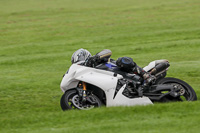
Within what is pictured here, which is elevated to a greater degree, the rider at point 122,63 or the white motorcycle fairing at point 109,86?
the rider at point 122,63

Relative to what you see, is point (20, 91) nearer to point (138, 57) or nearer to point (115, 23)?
point (138, 57)

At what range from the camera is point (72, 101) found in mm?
6941

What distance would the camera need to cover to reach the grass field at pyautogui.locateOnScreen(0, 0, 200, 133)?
6.13 metres

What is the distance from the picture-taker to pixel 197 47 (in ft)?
57.4

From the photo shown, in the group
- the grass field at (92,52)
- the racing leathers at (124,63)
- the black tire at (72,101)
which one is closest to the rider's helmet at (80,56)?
the racing leathers at (124,63)

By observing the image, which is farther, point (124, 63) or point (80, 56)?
point (80, 56)

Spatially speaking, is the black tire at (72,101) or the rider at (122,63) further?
the rider at (122,63)

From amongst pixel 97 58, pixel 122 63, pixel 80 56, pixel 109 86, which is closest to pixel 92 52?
pixel 80 56

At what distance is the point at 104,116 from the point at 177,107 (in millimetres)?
1312

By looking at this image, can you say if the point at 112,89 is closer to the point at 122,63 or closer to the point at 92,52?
the point at 122,63

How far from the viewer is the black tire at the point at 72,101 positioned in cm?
692

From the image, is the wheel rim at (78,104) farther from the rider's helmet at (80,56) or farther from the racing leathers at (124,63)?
the rider's helmet at (80,56)

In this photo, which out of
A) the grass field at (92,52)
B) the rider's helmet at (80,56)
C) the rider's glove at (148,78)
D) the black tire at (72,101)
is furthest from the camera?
the rider's helmet at (80,56)

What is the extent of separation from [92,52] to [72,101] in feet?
37.3
